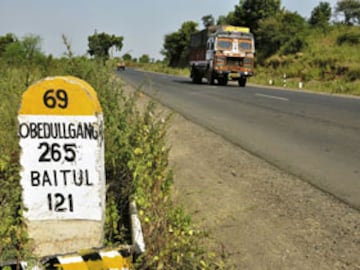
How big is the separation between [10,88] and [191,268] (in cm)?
453

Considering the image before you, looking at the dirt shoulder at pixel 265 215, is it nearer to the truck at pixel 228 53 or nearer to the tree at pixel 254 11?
the truck at pixel 228 53

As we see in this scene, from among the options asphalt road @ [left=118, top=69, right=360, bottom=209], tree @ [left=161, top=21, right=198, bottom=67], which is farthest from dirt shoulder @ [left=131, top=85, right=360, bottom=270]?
tree @ [left=161, top=21, right=198, bottom=67]

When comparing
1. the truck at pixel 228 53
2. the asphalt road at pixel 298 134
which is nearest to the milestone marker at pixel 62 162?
the asphalt road at pixel 298 134

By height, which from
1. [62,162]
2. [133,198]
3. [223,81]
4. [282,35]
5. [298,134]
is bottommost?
[298,134]

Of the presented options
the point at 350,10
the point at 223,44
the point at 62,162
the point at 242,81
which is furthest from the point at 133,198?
the point at 350,10

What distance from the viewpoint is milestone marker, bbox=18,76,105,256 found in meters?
2.40

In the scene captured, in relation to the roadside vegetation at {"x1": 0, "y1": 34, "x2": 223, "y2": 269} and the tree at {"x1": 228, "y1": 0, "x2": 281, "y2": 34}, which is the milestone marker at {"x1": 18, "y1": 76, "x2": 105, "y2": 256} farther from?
the tree at {"x1": 228, "y1": 0, "x2": 281, "y2": 34}

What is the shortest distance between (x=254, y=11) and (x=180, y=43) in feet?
103

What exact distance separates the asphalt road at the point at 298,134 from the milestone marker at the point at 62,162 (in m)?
2.45

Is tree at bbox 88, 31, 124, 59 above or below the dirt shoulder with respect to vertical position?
above

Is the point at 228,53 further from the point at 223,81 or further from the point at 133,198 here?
the point at 133,198

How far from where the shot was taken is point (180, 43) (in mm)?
88062

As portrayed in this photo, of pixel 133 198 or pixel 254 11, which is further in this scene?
pixel 254 11

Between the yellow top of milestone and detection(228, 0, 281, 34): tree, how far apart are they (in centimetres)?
5547
